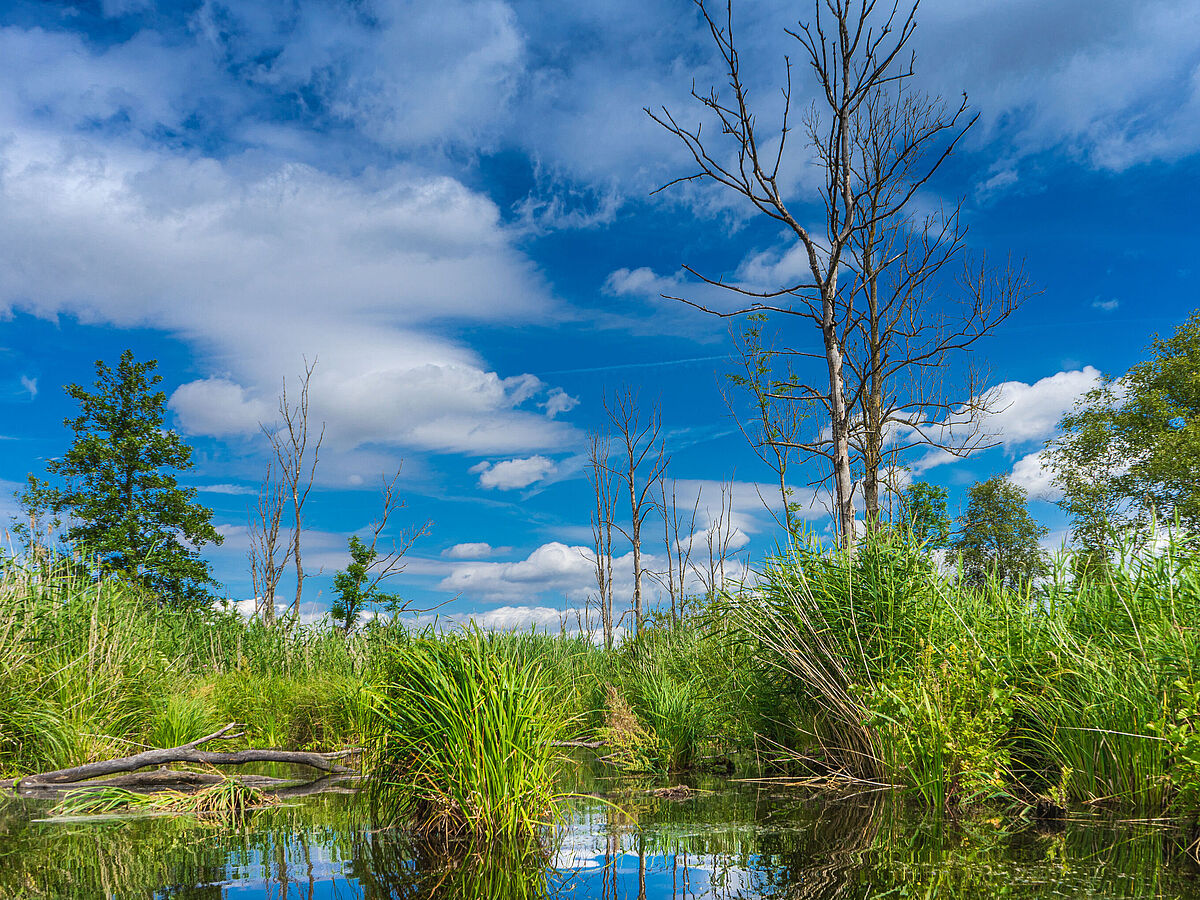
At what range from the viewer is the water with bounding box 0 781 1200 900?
3.93 meters

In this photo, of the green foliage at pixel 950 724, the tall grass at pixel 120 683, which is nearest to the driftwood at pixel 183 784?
the tall grass at pixel 120 683

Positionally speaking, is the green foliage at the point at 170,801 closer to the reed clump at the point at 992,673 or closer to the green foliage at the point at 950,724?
the reed clump at the point at 992,673

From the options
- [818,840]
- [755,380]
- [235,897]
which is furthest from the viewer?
[755,380]

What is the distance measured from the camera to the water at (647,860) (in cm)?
393

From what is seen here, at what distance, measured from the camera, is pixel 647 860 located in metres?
4.58

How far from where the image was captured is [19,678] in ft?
27.0

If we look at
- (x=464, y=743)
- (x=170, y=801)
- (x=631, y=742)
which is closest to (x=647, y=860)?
(x=464, y=743)

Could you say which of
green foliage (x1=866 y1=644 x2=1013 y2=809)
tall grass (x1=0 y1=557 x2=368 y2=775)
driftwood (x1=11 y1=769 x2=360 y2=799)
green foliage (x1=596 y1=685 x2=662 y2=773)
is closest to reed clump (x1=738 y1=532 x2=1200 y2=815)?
green foliage (x1=866 y1=644 x2=1013 y2=809)

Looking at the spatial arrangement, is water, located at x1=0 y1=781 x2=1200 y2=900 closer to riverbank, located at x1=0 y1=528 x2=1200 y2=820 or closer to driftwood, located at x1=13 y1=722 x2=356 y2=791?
riverbank, located at x1=0 y1=528 x2=1200 y2=820

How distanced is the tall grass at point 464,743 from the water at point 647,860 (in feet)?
0.98

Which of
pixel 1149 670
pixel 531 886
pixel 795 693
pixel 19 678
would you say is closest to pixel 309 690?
pixel 19 678

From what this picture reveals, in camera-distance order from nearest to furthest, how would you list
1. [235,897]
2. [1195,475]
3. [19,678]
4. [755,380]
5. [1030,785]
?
[235,897], [1030,785], [19,678], [755,380], [1195,475]

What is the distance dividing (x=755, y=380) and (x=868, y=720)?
1023cm

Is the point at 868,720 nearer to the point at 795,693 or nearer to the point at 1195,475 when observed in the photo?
the point at 795,693
